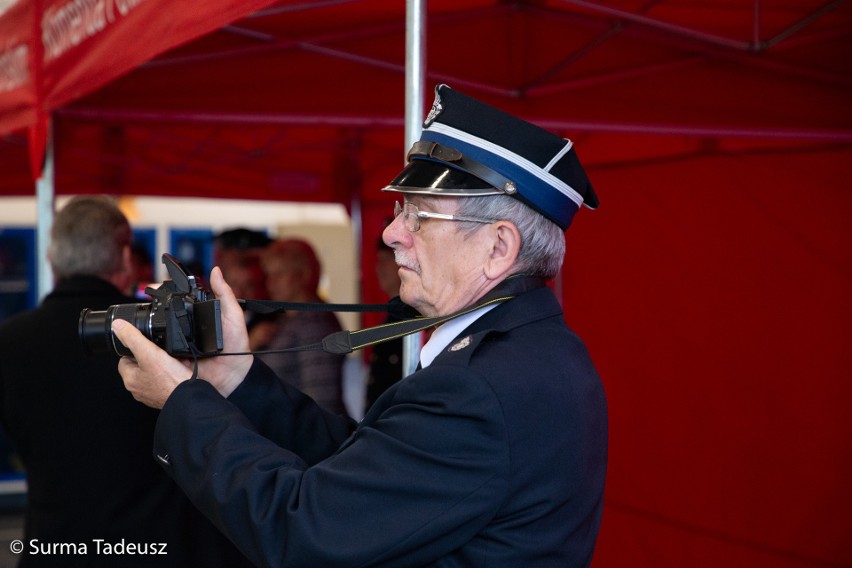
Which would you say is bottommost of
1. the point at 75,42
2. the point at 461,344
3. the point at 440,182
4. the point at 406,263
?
the point at 461,344

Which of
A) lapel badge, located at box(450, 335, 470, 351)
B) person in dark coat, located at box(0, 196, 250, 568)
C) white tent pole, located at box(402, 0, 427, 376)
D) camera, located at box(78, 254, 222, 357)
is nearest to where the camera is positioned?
lapel badge, located at box(450, 335, 470, 351)

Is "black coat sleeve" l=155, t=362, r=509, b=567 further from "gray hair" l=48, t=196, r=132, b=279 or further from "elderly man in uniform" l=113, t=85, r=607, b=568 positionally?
"gray hair" l=48, t=196, r=132, b=279

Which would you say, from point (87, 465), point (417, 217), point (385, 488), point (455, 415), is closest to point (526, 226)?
point (417, 217)

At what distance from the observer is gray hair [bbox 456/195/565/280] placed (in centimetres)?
124

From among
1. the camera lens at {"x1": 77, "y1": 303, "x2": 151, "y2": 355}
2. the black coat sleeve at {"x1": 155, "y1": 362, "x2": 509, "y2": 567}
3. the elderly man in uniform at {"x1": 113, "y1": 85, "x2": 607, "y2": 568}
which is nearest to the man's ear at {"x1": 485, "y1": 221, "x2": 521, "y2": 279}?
the elderly man in uniform at {"x1": 113, "y1": 85, "x2": 607, "y2": 568}

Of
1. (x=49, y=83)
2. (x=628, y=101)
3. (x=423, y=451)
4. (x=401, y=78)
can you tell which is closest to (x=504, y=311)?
(x=423, y=451)

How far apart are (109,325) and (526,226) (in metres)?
0.64

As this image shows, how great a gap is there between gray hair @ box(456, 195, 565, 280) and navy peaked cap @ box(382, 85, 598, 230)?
15 millimetres

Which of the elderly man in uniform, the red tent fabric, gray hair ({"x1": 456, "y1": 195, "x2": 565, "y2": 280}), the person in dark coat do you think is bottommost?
the person in dark coat

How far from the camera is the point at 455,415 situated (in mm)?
1065

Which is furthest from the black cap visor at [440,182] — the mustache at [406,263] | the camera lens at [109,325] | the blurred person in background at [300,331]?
the blurred person in background at [300,331]

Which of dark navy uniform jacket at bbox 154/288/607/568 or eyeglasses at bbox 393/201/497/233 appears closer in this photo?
dark navy uniform jacket at bbox 154/288/607/568

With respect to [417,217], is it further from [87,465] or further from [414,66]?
[87,465]

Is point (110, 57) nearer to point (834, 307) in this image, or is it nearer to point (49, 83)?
point (49, 83)
